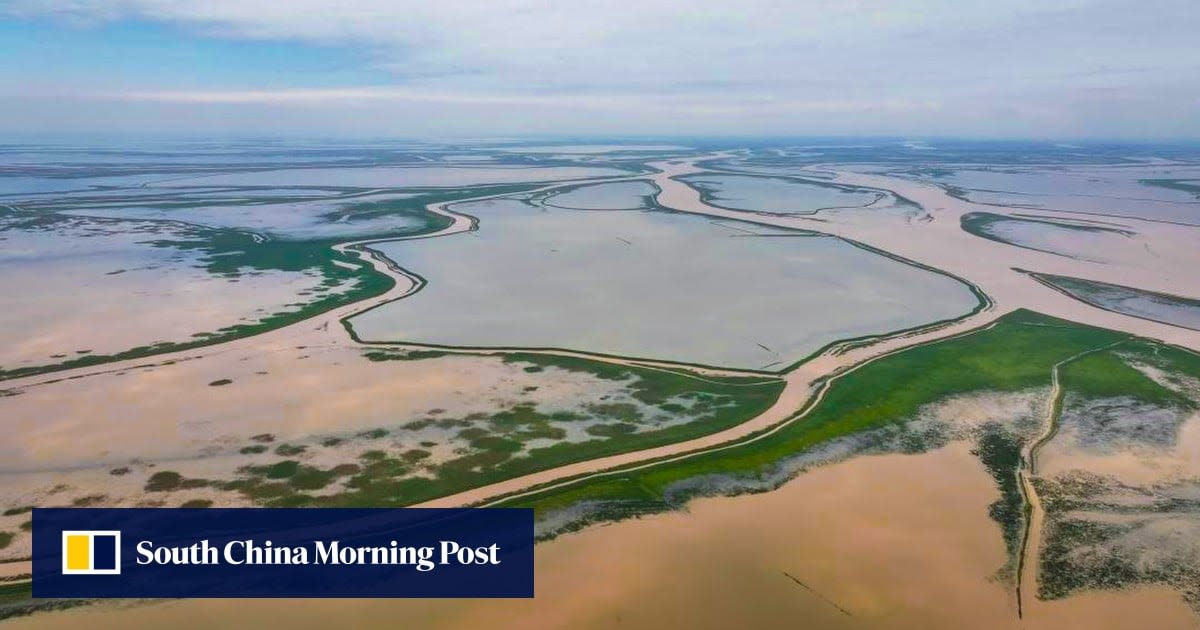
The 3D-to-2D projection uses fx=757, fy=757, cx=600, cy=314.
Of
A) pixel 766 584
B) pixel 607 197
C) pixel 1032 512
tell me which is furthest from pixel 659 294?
pixel 607 197

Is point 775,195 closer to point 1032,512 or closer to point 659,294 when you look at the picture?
point 659,294

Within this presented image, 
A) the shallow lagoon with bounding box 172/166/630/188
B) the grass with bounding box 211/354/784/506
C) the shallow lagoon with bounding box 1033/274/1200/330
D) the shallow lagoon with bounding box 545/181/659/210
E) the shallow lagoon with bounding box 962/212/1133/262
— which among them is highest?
the shallow lagoon with bounding box 172/166/630/188

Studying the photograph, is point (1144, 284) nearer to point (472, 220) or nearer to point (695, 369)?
point (695, 369)

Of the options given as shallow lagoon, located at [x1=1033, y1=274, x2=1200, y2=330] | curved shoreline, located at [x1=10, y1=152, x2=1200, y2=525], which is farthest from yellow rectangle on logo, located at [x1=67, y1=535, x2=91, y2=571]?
shallow lagoon, located at [x1=1033, y1=274, x2=1200, y2=330]

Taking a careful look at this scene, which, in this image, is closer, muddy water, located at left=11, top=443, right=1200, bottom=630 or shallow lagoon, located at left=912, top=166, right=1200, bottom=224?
muddy water, located at left=11, top=443, right=1200, bottom=630

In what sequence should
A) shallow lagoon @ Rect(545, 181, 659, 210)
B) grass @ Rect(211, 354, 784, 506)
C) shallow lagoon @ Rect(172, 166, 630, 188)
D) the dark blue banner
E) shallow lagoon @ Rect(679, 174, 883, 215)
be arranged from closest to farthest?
1. the dark blue banner
2. grass @ Rect(211, 354, 784, 506)
3. shallow lagoon @ Rect(679, 174, 883, 215)
4. shallow lagoon @ Rect(545, 181, 659, 210)
5. shallow lagoon @ Rect(172, 166, 630, 188)

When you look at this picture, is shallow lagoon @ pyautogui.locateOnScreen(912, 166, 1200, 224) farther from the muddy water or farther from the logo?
the logo

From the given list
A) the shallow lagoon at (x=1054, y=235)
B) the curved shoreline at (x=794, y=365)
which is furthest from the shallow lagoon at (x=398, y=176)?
the shallow lagoon at (x=1054, y=235)
